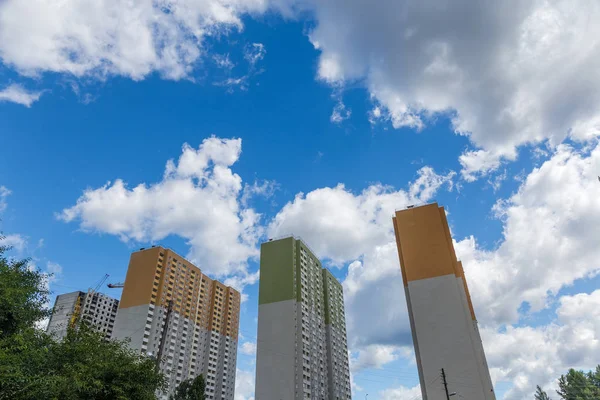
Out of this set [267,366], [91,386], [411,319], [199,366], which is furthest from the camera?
[199,366]

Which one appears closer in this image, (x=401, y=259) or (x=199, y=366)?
(x=401, y=259)

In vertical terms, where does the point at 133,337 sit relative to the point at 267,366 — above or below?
above

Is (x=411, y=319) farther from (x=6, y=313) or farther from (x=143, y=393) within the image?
(x=6, y=313)

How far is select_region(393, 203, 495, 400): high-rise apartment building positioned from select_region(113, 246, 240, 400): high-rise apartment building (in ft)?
180

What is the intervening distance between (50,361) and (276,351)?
190ft

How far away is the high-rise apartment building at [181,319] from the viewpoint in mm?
88562

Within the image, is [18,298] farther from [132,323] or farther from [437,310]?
[132,323]

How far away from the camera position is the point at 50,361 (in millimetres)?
21391

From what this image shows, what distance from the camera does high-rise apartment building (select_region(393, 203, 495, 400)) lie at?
1989 inches

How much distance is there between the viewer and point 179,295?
9956 centimetres

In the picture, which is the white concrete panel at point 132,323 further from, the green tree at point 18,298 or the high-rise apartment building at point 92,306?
the green tree at point 18,298

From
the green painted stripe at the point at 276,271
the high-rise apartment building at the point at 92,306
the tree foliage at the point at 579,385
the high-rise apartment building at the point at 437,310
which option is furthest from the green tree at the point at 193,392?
the high-rise apartment building at the point at 92,306

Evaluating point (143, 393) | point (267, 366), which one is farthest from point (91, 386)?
point (267, 366)

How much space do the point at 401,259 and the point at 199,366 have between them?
69955mm
